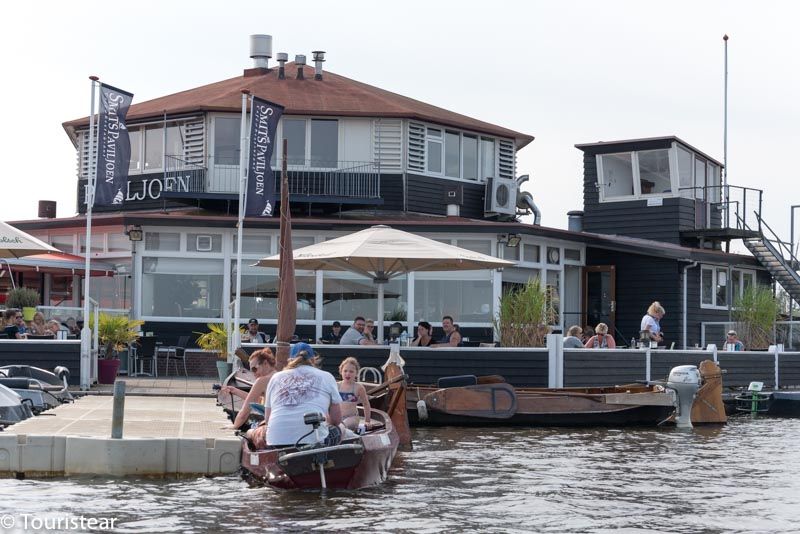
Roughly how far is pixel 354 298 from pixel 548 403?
8.53m

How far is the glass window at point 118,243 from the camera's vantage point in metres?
28.4

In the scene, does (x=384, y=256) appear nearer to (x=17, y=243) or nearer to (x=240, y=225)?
(x=240, y=225)

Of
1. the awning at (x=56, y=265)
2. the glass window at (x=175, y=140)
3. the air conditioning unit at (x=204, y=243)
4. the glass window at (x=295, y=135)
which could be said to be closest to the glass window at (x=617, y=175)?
the glass window at (x=295, y=135)

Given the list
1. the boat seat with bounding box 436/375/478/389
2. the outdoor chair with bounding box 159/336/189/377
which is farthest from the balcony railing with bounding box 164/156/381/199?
the boat seat with bounding box 436/375/478/389

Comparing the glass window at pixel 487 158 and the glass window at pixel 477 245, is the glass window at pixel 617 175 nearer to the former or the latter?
the glass window at pixel 487 158

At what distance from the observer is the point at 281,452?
12680 mm

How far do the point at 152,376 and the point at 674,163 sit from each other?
14.9 meters

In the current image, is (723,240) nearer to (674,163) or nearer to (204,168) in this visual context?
(674,163)

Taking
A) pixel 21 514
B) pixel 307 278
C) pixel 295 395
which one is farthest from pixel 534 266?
pixel 21 514

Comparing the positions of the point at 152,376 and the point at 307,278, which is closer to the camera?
the point at 152,376

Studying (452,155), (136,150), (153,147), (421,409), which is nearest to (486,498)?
(421,409)

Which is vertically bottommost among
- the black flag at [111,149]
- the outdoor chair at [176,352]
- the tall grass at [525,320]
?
the outdoor chair at [176,352]

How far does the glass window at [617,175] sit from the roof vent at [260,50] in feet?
31.9

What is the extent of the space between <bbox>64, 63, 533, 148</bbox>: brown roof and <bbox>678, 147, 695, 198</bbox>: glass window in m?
3.95
